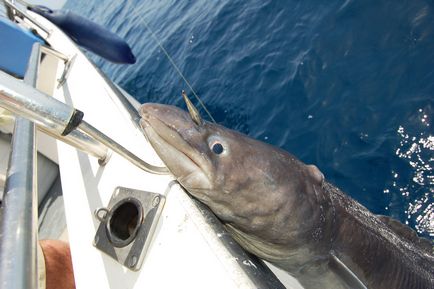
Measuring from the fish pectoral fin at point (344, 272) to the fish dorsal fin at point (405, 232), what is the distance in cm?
112

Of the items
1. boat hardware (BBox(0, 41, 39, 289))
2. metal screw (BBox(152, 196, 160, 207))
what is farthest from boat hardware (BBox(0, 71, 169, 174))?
metal screw (BBox(152, 196, 160, 207))

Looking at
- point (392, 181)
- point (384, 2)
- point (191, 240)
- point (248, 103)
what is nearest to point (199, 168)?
point (191, 240)

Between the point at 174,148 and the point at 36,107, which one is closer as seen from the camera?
the point at 36,107

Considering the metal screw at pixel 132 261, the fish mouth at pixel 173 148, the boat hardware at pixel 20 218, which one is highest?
the fish mouth at pixel 173 148

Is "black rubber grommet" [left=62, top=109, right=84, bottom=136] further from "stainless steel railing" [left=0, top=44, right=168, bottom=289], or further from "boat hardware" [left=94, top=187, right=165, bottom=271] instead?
"boat hardware" [left=94, top=187, right=165, bottom=271]

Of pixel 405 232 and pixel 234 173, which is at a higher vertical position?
pixel 405 232

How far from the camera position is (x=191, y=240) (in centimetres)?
186

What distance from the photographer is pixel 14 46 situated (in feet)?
16.0

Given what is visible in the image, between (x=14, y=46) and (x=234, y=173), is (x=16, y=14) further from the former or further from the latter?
(x=234, y=173)

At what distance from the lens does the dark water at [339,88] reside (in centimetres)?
496

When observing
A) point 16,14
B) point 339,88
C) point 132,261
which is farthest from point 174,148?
point 16,14

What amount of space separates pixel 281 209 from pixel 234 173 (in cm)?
50

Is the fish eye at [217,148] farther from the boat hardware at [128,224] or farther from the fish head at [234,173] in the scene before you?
the boat hardware at [128,224]

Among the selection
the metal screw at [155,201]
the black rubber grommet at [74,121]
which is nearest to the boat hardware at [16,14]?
the metal screw at [155,201]
